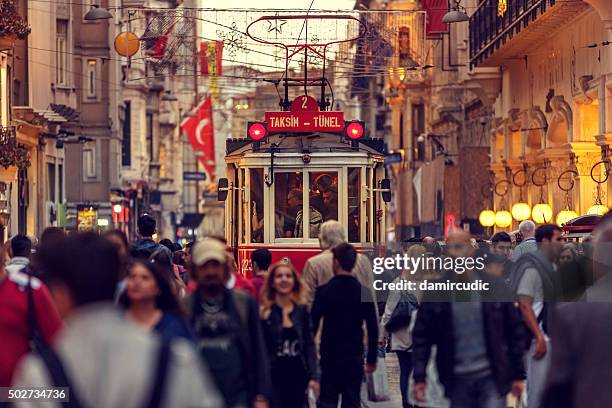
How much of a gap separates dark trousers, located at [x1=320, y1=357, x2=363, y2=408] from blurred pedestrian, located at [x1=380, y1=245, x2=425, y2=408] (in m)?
2.30

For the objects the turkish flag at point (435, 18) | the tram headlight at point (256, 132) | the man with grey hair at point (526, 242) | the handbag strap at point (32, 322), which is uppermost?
the turkish flag at point (435, 18)

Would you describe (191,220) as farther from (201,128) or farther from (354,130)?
(354,130)

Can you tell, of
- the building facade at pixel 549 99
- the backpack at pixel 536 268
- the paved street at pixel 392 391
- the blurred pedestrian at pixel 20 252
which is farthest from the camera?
the building facade at pixel 549 99

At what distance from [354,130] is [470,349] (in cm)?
1341

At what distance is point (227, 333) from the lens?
30.8 ft

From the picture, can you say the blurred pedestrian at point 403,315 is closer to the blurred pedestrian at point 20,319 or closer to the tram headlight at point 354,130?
the blurred pedestrian at point 20,319

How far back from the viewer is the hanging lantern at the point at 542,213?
3362 cm

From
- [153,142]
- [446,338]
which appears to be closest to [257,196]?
[446,338]

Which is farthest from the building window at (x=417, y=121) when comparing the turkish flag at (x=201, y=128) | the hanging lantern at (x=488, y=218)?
the hanging lantern at (x=488, y=218)

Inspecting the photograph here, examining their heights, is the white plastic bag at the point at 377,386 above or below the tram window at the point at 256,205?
below

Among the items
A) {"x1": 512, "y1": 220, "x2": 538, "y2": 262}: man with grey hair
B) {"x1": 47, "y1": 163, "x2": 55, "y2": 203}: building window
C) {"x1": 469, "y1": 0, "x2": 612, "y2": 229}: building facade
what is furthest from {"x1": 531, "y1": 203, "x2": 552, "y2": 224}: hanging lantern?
{"x1": 47, "y1": 163, "x2": 55, "y2": 203}: building window

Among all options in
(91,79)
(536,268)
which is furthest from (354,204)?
(91,79)

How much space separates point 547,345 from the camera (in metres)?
13.1

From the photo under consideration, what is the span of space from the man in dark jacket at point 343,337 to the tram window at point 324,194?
35.7ft
